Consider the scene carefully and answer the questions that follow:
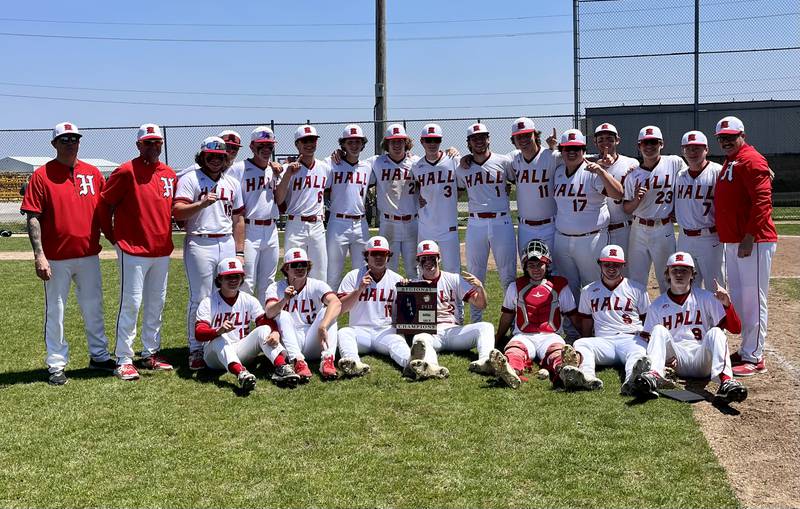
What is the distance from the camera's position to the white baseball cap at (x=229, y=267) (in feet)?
20.7

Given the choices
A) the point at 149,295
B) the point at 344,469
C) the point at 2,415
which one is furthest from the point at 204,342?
the point at 344,469

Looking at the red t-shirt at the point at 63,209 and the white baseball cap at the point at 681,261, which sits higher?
the red t-shirt at the point at 63,209

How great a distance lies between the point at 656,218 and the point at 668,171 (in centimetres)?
44

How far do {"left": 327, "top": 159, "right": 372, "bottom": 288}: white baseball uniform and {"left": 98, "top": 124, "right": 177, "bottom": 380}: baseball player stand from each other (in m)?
1.78

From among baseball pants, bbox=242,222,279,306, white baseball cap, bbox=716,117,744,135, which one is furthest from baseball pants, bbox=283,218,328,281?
white baseball cap, bbox=716,117,744,135

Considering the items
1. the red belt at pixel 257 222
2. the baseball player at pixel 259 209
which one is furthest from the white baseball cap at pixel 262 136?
the red belt at pixel 257 222

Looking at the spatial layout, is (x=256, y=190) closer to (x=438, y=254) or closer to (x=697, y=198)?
(x=438, y=254)

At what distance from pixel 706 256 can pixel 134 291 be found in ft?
16.3

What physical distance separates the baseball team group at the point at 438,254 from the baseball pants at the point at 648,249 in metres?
0.02

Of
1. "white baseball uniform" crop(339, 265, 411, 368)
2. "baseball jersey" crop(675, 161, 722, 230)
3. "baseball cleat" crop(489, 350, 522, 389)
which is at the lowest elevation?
"baseball cleat" crop(489, 350, 522, 389)

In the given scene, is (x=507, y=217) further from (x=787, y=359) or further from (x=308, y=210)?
(x=787, y=359)

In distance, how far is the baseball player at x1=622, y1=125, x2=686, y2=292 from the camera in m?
6.87

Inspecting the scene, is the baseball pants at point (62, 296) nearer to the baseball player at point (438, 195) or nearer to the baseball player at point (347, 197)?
the baseball player at point (347, 197)

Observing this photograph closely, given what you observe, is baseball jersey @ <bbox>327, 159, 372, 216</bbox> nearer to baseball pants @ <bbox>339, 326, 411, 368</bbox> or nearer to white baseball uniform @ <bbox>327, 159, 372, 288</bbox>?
white baseball uniform @ <bbox>327, 159, 372, 288</bbox>
